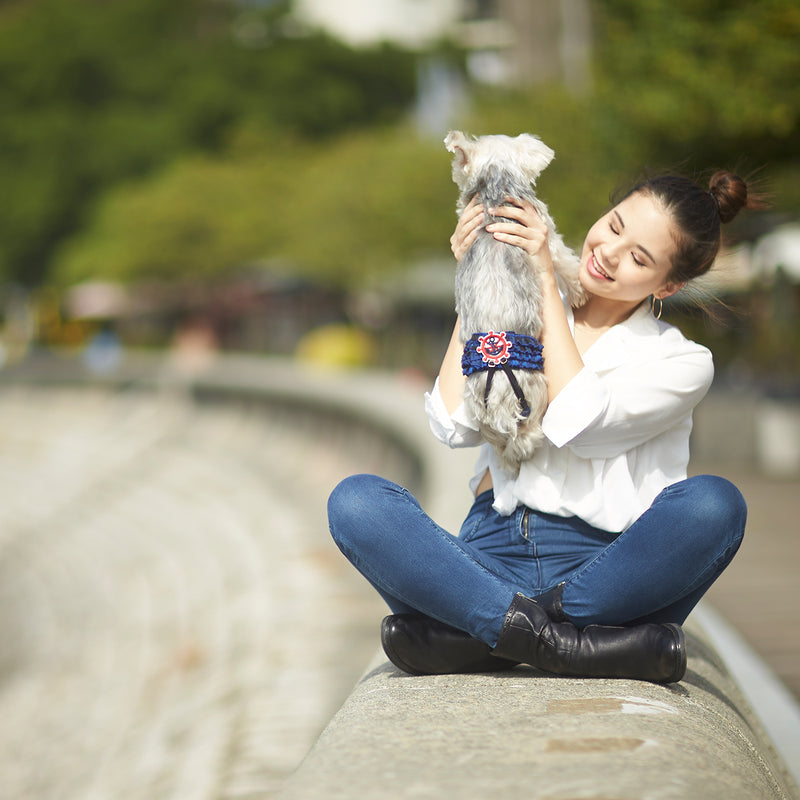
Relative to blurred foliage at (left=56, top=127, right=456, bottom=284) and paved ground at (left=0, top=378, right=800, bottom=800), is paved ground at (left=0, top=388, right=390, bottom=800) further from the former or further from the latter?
blurred foliage at (left=56, top=127, right=456, bottom=284)

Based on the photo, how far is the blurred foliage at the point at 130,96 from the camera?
4503cm

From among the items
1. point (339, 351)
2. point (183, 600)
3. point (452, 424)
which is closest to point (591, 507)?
point (452, 424)

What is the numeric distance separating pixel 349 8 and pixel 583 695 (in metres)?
58.8

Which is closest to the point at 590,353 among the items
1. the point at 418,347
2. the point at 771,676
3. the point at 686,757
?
the point at 686,757

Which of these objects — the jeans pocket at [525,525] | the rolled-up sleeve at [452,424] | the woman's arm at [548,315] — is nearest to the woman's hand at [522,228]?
the woman's arm at [548,315]

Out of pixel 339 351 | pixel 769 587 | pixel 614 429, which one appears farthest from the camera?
pixel 339 351

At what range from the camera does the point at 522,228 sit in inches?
111

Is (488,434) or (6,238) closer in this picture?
(488,434)

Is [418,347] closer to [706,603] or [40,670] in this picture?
[40,670]

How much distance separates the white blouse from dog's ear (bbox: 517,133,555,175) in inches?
16.5

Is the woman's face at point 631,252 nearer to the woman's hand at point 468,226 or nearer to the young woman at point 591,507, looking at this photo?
the young woman at point 591,507

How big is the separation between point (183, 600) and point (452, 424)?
429 inches

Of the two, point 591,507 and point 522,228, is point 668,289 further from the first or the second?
point 591,507

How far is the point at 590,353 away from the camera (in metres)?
3.01
